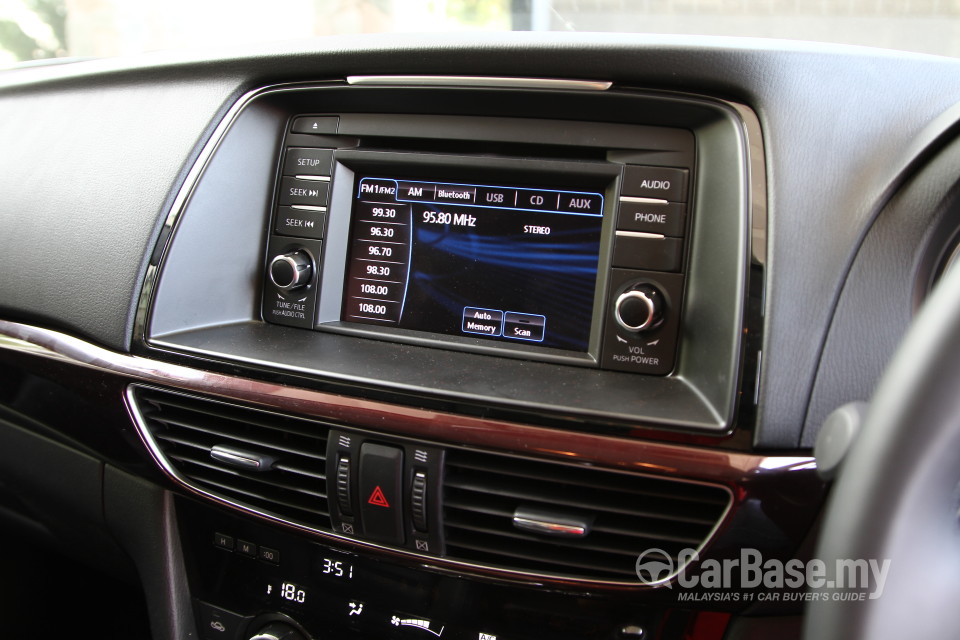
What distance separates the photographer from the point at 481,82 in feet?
3.66

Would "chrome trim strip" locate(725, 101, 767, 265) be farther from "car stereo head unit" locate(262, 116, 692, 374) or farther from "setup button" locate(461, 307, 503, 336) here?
"setup button" locate(461, 307, 503, 336)

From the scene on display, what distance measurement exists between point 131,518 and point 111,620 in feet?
2.40

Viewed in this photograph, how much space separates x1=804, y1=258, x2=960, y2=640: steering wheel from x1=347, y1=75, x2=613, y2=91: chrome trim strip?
558 millimetres

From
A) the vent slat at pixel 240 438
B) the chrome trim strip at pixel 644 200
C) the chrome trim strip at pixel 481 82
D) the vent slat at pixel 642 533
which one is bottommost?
the vent slat at pixel 642 533

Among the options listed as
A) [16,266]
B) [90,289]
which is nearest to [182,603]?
[90,289]

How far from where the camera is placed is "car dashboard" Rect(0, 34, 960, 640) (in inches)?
37.3

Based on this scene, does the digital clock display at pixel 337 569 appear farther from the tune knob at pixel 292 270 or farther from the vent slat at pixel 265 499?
the tune knob at pixel 292 270

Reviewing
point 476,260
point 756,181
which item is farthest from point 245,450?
point 756,181

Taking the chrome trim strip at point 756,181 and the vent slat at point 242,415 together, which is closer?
the chrome trim strip at point 756,181

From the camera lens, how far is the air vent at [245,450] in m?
1.14

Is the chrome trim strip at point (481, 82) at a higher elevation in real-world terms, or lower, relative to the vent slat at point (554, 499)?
higher

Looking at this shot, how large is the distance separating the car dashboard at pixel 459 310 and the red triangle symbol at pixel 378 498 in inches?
0.6

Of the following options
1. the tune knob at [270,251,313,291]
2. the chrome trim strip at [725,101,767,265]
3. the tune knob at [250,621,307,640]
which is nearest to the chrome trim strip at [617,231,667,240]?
the chrome trim strip at [725,101,767,265]

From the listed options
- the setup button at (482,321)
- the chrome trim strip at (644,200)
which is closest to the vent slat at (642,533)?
the setup button at (482,321)
